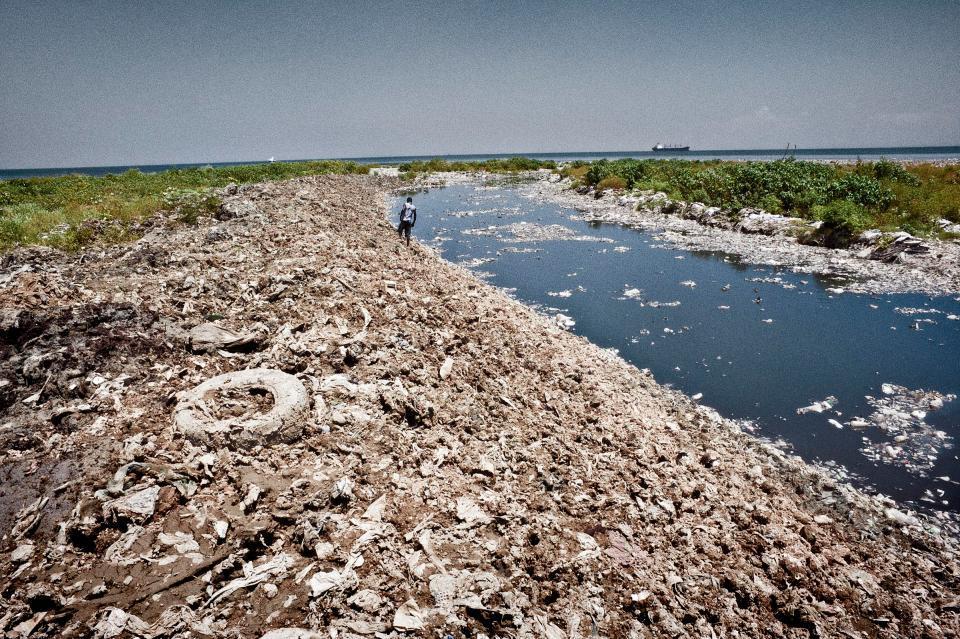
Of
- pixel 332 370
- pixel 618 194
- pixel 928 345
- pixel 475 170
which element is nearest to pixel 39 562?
pixel 332 370

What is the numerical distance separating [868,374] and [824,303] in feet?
16.9

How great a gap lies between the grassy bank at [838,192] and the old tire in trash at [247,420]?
2428 cm

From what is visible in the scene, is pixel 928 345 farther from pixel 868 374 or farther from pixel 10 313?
pixel 10 313

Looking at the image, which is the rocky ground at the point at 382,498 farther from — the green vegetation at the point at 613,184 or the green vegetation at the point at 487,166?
the green vegetation at the point at 487,166

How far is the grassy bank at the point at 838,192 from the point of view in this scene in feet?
63.5

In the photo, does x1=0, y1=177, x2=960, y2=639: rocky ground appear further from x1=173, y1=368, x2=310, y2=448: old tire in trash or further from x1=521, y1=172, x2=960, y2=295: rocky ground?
x1=521, y1=172, x2=960, y2=295: rocky ground

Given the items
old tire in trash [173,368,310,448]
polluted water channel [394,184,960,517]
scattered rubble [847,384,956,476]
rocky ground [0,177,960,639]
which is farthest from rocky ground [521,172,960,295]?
old tire in trash [173,368,310,448]

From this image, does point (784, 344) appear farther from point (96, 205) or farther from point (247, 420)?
point (96, 205)

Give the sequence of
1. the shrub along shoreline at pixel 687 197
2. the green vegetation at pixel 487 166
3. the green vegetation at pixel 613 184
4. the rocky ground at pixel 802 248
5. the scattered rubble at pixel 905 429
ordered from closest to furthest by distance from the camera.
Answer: the scattered rubble at pixel 905 429 < the rocky ground at pixel 802 248 < the shrub along shoreline at pixel 687 197 < the green vegetation at pixel 613 184 < the green vegetation at pixel 487 166

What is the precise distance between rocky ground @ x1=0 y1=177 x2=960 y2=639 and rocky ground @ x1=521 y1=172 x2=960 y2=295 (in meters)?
13.3

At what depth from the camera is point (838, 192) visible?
23969 mm

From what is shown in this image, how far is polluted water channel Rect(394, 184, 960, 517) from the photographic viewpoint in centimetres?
675

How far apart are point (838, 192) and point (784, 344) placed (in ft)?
68.4

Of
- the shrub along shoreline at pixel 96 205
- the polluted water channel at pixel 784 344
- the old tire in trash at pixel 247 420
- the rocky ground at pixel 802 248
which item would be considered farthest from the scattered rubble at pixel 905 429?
the shrub along shoreline at pixel 96 205
